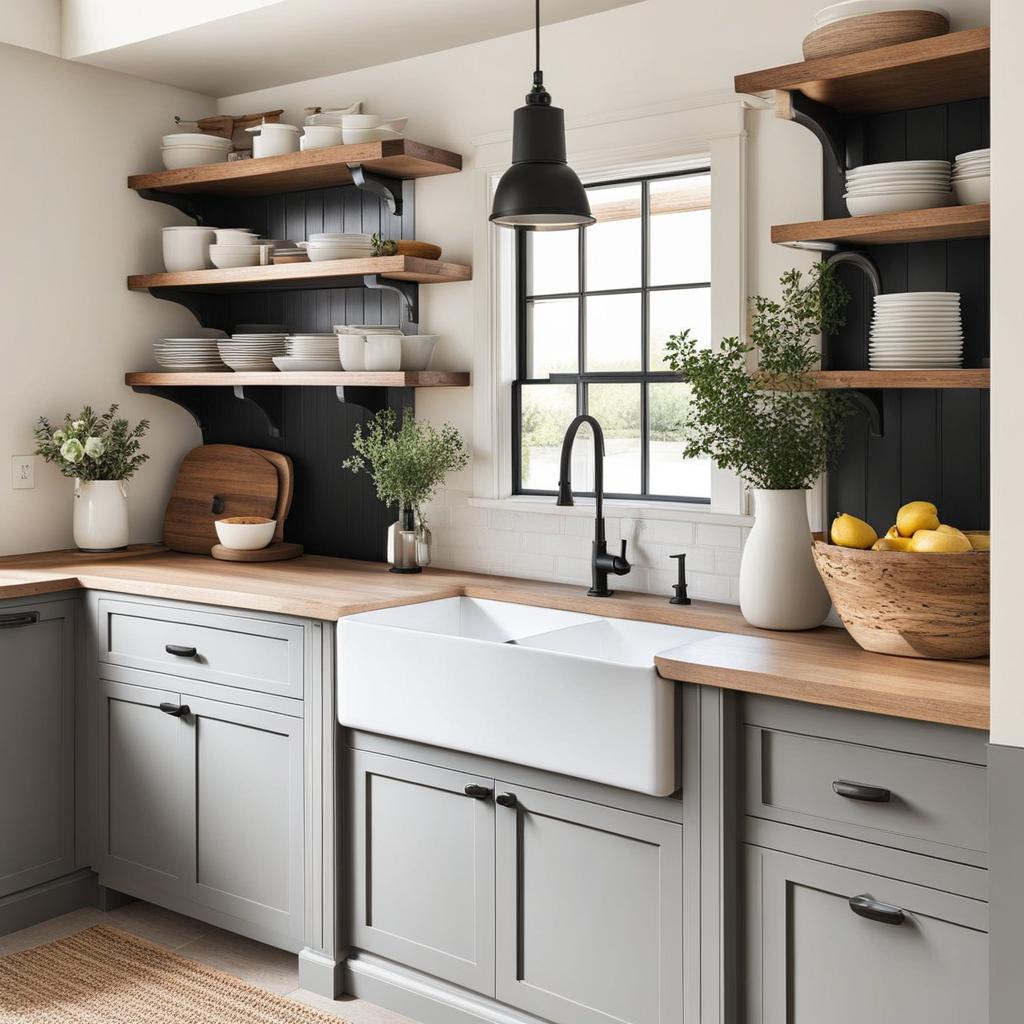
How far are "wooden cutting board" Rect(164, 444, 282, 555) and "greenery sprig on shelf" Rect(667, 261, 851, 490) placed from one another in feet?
5.69

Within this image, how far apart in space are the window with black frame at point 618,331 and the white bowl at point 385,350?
1.21ft

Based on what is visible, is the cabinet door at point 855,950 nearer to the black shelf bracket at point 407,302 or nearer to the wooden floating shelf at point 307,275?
the wooden floating shelf at point 307,275

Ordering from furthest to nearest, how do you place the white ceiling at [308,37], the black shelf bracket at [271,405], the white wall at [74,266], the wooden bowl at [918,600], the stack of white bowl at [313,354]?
the black shelf bracket at [271,405]
the white wall at [74,266]
the stack of white bowl at [313,354]
the white ceiling at [308,37]
the wooden bowl at [918,600]

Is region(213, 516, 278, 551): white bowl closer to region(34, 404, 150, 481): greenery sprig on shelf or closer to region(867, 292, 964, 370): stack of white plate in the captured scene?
region(34, 404, 150, 481): greenery sprig on shelf

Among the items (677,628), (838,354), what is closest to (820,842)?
→ (677,628)

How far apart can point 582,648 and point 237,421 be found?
5.71 ft

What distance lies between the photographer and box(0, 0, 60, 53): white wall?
3.54m

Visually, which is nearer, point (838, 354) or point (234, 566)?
point (838, 354)

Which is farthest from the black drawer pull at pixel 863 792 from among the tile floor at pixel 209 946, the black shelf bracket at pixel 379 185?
the black shelf bracket at pixel 379 185

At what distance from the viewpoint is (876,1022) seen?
2.10m

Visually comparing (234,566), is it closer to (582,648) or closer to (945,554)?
(582,648)

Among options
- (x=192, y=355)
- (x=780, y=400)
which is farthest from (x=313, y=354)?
(x=780, y=400)

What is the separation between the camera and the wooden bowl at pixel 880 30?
2.42 meters

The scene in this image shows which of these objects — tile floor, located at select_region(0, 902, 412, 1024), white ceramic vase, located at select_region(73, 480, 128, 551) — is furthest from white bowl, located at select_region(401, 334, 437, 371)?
tile floor, located at select_region(0, 902, 412, 1024)
